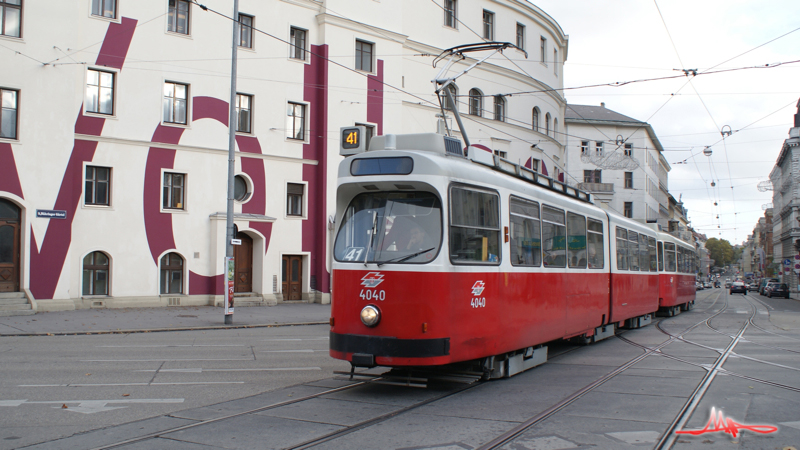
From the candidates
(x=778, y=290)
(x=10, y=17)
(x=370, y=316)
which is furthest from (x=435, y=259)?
(x=778, y=290)

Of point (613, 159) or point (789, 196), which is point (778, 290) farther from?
point (789, 196)

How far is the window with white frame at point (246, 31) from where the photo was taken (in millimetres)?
27172

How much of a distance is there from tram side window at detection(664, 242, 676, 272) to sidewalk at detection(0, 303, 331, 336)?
11535 mm

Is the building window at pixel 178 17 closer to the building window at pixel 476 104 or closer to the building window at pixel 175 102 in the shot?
the building window at pixel 175 102

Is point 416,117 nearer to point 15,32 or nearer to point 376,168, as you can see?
point 15,32

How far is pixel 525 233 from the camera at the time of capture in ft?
34.1

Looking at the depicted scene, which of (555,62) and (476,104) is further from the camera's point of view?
(555,62)

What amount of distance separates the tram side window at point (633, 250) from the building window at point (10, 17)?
19.5 metres

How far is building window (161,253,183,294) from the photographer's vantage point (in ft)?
81.5

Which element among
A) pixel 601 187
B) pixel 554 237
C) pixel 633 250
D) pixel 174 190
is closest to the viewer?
pixel 554 237

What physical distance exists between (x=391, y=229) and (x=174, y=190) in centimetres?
1854

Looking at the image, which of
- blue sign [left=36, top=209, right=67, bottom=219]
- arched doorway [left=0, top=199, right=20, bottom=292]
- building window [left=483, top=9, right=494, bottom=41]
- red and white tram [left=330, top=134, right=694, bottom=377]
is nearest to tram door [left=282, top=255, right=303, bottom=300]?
blue sign [left=36, top=209, right=67, bottom=219]

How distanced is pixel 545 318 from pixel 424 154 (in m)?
4.02

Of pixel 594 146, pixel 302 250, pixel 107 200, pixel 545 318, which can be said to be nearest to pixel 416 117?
pixel 302 250
